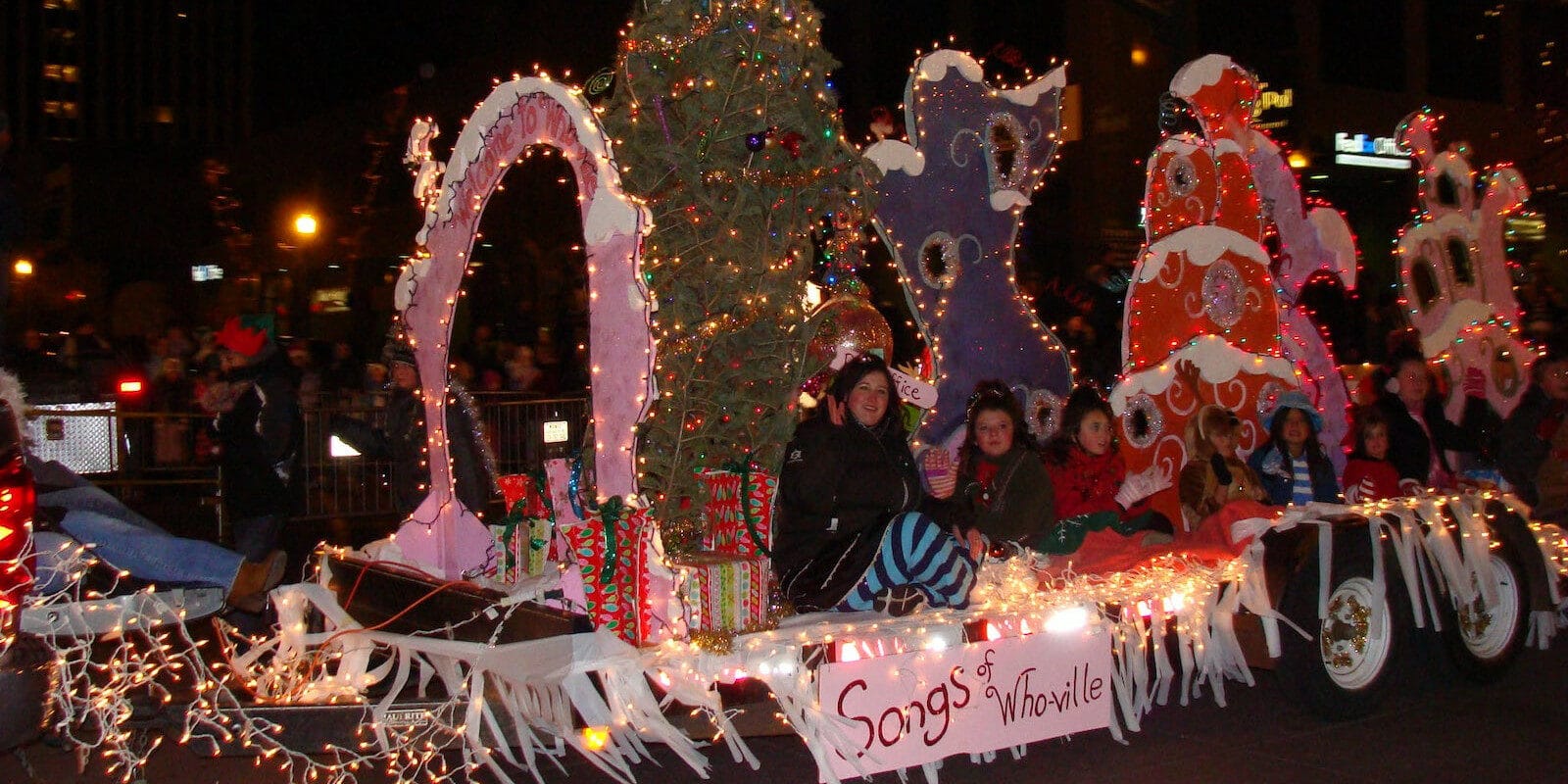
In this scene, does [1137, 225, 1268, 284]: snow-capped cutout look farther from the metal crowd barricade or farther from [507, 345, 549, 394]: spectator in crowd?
[507, 345, 549, 394]: spectator in crowd

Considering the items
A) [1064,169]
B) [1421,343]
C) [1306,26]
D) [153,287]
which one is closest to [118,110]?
[153,287]

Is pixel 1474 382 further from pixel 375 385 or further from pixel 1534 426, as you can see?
pixel 375 385

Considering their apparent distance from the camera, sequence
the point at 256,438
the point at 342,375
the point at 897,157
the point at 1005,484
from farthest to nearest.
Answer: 1. the point at 342,375
2. the point at 897,157
3. the point at 256,438
4. the point at 1005,484

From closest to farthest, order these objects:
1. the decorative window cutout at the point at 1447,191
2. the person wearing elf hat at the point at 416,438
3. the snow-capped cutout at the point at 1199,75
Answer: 1. the person wearing elf hat at the point at 416,438
2. the snow-capped cutout at the point at 1199,75
3. the decorative window cutout at the point at 1447,191

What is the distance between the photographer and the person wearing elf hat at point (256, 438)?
23.7 feet

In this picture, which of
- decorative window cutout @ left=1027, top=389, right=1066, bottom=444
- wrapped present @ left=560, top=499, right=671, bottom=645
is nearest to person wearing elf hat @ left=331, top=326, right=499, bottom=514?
wrapped present @ left=560, top=499, right=671, bottom=645

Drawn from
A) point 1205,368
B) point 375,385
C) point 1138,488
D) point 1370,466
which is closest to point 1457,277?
point 1205,368

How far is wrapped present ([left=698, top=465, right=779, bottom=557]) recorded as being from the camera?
512 centimetres

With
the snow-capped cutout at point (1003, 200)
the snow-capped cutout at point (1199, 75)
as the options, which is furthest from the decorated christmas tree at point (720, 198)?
the snow-capped cutout at point (1199, 75)

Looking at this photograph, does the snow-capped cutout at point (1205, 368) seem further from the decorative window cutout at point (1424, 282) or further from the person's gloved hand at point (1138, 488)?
the decorative window cutout at point (1424, 282)

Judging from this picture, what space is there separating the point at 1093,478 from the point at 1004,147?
260 cm

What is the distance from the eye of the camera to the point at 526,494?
5.96 m

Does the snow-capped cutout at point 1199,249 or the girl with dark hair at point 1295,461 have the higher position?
the snow-capped cutout at point 1199,249

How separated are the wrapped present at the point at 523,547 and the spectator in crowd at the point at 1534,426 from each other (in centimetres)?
598
